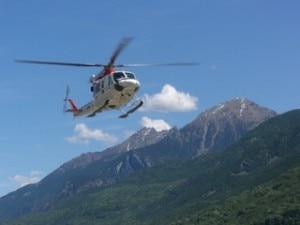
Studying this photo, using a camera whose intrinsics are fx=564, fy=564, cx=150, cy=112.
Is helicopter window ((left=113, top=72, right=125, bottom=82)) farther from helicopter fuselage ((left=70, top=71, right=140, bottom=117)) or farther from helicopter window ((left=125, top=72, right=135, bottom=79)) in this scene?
helicopter window ((left=125, top=72, right=135, bottom=79))

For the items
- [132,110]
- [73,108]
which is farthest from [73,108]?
[132,110]

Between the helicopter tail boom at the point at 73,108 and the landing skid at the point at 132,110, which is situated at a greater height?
the helicopter tail boom at the point at 73,108

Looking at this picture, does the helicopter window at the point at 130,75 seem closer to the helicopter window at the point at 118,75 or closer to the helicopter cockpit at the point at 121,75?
the helicopter cockpit at the point at 121,75

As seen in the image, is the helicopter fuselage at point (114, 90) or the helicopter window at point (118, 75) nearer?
the helicopter fuselage at point (114, 90)

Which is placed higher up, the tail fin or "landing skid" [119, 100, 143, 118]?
the tail fin

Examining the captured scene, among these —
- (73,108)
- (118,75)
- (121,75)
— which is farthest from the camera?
(73,108)

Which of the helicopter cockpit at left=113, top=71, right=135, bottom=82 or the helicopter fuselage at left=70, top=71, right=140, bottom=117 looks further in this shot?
the helicopter cockpit at left=113, top=71, right=135, bottom=82

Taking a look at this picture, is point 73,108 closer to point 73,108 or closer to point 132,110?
point 73,108

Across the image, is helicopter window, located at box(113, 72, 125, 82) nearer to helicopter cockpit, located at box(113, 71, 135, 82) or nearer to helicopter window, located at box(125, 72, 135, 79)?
helicopter cockpit, located at box(113, 71, 135, 82)

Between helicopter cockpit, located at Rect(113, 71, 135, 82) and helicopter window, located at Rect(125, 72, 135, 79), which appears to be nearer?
helicopter cockpit, located at Rect(113, 71, 135, 82)

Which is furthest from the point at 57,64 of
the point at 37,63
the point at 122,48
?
the point at 122,48

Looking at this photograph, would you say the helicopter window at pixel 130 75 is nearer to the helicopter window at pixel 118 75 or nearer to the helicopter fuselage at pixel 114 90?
the helicopter fuselage at pixel 114 90

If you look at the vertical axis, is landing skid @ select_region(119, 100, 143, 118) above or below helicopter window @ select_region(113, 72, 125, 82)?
below

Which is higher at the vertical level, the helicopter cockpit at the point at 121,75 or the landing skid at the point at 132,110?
the helicopter cockpit at the point at 121,75
